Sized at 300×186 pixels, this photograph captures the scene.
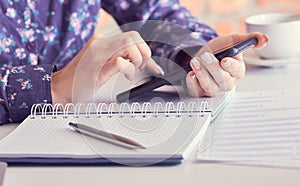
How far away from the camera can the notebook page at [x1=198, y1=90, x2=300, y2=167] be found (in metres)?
0.66

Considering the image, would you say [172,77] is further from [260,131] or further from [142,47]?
[260,131]

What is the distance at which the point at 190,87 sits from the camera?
2.81 feet

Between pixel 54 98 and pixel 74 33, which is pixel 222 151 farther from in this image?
pixel 74 33

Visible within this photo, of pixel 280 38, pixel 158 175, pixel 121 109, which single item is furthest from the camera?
pixel 280 38

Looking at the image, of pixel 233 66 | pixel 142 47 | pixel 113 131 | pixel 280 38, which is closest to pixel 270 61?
pixel 280 38

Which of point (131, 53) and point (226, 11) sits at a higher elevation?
point (226, 11)

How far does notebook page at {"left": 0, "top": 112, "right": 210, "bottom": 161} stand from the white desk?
16mm

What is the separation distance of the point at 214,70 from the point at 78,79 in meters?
0.19

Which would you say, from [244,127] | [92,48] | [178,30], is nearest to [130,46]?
[92,48]

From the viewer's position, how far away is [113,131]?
723 millimetres

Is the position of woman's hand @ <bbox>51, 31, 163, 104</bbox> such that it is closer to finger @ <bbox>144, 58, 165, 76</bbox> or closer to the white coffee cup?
finger @ <bbox>144, 58, 165, 76</bbox>

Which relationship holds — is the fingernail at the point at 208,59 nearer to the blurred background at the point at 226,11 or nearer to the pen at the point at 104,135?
the pen at the point at 104,135

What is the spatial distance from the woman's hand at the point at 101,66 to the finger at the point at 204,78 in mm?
58

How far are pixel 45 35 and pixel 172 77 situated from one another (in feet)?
0.91
